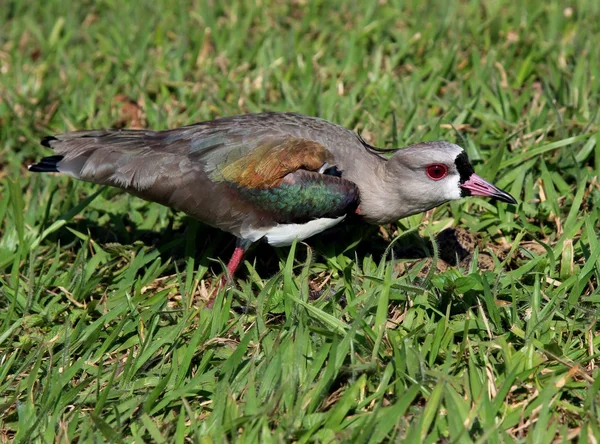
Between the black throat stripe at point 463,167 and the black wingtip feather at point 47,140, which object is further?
the black wingtip feather at point 47,140

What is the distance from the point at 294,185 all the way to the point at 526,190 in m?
1.90

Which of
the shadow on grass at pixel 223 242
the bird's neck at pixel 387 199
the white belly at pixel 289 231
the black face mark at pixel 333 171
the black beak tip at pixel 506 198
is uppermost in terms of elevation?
the black face mark at pixel 333 171

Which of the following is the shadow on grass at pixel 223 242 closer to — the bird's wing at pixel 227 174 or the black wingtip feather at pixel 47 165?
the bird's wing at pixel 227 174

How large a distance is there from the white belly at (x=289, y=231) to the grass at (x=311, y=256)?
23cm

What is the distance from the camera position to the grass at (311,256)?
438cm

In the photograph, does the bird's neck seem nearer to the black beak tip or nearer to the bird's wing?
the bird's wing

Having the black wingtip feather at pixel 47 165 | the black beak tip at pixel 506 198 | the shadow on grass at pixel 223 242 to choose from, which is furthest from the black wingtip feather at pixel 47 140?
the black beak tip at pixel 506 198

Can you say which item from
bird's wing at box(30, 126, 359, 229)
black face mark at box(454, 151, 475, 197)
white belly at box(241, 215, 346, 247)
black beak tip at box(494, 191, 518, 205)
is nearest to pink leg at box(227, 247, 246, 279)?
white belly at box(241, 215, 346, 247)

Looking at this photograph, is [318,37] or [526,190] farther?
[318,37]

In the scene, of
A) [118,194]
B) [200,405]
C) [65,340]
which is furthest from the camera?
[118,194]

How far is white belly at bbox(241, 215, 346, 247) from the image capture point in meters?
5.52

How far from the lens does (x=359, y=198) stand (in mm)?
5637

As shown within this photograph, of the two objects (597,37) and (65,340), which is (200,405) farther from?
(597,37)

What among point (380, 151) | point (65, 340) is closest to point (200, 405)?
point (65, 340)
